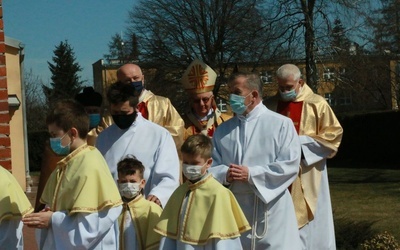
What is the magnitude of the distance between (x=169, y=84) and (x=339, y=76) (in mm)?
9777

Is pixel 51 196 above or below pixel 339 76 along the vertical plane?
below

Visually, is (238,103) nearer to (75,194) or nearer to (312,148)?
(312,148)

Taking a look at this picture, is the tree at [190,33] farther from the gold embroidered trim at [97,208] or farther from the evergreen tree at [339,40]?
the gold embroidered trim at [97,208]

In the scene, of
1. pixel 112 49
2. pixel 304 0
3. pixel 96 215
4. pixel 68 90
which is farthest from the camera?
pixel 68 90

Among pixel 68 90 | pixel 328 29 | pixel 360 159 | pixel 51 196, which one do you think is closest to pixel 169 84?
pixel 360 159

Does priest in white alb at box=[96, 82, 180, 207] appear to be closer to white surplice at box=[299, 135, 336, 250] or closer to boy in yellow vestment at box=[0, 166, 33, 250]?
boy in yellow vestment at box=[0, 166, 33, 250]

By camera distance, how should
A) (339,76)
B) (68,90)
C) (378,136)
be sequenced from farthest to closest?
(68,90), (378,136), (339,76)

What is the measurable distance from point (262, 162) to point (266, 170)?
178mm

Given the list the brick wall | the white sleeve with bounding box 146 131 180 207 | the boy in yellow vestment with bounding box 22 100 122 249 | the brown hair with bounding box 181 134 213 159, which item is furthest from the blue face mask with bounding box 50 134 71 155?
the brick wall

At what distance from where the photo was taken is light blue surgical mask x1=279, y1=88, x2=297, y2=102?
25.4 ft

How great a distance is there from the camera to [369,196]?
69.5ft

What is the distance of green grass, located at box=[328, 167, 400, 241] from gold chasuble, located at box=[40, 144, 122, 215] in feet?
27.9

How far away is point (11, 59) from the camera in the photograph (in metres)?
21.4

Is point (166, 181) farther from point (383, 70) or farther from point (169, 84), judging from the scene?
point (383, 70)
